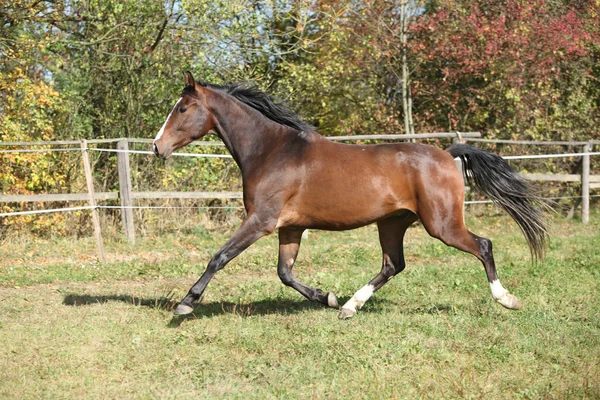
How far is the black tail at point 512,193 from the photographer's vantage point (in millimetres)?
6297

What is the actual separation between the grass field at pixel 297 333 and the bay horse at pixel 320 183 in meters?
Result: 0.44

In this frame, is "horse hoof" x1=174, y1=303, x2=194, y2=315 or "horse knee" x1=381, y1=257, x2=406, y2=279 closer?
"horse hoof" x1=174, y1=303, x2=194, y2=315

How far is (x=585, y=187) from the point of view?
13141mm

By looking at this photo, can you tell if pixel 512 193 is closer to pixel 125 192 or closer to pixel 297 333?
pixel 297 333

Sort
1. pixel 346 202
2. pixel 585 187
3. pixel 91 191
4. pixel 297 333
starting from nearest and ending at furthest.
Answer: pixel 297 333 → pixel 346 202 → pixel 91 191 → pixel 585 187

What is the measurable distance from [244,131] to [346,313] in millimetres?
1832

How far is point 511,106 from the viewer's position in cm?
1432

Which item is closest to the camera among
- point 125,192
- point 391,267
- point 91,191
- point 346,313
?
point 346,313

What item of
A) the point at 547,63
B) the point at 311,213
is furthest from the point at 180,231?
the point at 547,63

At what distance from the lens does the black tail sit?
630 centimetres

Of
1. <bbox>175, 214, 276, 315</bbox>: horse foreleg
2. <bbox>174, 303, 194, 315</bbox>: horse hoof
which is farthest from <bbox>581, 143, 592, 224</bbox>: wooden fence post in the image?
<bbox>174, 303, 194, 315</bbox>: horse hoof

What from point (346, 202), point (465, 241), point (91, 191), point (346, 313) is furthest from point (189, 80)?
point (91, 191)

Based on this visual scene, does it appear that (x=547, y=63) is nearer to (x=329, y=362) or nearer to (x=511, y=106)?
(x=511, y=106)

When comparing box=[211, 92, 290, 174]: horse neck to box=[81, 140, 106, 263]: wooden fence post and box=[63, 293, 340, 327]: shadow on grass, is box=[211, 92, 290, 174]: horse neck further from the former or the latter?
box=[81, 140, 106, 263]: wooden fence post
